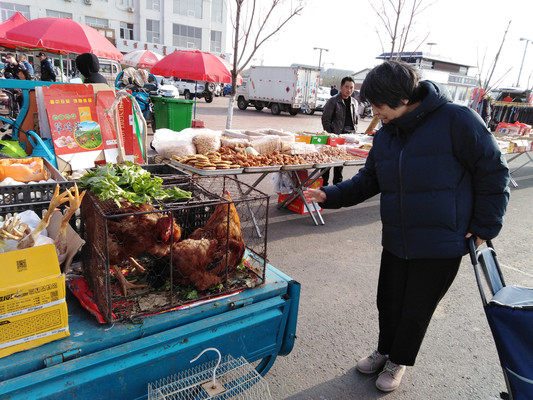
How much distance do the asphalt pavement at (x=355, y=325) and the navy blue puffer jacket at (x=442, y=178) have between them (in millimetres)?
1116

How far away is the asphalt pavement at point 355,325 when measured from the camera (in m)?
2.57

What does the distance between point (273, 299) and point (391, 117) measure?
125 cm

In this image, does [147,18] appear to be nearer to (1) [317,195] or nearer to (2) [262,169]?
(2) [262,169]

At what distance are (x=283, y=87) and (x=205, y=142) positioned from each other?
18.0m

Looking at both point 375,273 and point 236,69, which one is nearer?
point 375,273

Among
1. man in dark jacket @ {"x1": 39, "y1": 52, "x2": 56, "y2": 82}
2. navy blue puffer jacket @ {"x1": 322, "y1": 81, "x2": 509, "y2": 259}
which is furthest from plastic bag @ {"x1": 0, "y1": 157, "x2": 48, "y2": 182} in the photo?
man in dark jacket @ {"x1": 39, "y1": 52, "x2": 56, "y2": 82}

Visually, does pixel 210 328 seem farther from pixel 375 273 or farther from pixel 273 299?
pixel 375 273

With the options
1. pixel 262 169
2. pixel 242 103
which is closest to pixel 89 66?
pixel 262 169

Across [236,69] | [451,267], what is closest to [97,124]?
[451,267]

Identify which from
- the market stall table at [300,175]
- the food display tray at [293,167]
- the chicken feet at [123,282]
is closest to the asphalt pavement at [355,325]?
the market stall table at [300,175]

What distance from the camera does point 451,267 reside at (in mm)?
2174

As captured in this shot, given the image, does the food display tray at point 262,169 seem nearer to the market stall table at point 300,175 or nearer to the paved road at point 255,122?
the market stall table at point 300,175

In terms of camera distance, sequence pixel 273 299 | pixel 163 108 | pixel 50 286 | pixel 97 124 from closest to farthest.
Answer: pixel 50 286 < pixel 273 299 < pixel 97 124 < pixel 163 108

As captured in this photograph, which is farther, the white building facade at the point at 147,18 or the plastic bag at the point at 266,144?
the white building facade at the point at 147,18
